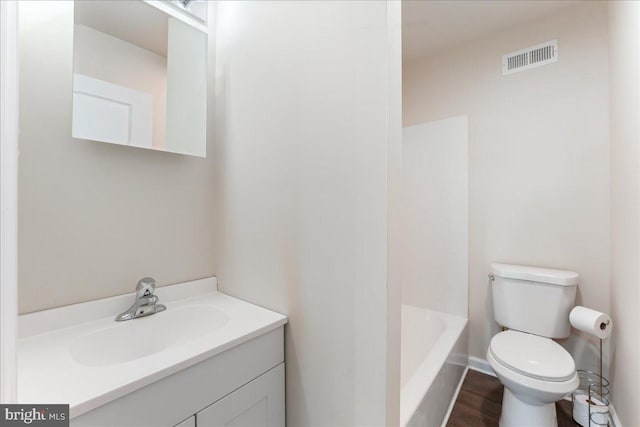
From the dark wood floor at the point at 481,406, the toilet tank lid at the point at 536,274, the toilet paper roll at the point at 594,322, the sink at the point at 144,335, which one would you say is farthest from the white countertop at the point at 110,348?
the toilet paper roll at the point at 594,322

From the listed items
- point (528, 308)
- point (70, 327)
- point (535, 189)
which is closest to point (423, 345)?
point (528, 308)

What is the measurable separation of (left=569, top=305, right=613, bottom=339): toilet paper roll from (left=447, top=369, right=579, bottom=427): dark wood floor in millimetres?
557

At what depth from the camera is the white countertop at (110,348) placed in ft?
2.34

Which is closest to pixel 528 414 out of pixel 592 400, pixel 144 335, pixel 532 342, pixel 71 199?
pixel 532 342

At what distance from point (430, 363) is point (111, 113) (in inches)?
76.2

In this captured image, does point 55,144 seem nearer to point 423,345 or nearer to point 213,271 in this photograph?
point 213,271

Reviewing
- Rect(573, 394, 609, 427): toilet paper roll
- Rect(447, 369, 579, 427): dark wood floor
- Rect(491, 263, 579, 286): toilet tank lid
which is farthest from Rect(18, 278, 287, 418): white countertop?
Rect(573, 394, 609, 427): toilet paper roll

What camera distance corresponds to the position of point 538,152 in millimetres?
1824

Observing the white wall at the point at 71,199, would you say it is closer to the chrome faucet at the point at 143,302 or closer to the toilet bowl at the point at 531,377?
the chrome faucet at the point at 143,302

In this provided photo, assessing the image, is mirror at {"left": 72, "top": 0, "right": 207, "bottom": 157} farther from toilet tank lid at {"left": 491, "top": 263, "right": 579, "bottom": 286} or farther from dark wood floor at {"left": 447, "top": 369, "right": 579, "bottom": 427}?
dark wood floor at {"left": 447, "top": 369, "right": 579, "bottom": 427}

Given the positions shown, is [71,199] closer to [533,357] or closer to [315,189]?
[315,189]

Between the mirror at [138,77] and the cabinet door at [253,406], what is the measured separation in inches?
42.1

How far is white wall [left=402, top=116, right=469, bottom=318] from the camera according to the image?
212 centimetres

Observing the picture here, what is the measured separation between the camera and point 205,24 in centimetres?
142
